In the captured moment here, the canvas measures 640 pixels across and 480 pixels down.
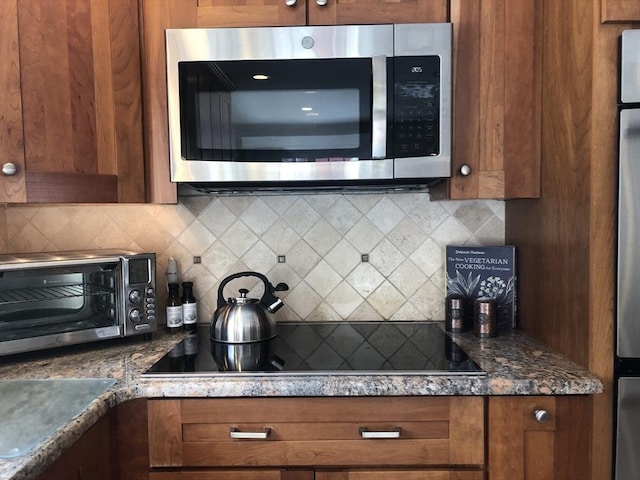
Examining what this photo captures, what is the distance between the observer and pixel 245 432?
3.83 feet

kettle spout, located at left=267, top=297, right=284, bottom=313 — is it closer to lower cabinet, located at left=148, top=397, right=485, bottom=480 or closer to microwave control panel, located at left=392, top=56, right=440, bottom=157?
lower cabinet, located at left=148, top=397, right=485, bottom=480

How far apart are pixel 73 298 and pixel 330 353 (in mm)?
785

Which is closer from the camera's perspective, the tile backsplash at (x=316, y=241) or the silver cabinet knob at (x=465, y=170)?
the silver cabinet knob at (x=465, y=170)

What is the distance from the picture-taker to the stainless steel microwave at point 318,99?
1331 mm

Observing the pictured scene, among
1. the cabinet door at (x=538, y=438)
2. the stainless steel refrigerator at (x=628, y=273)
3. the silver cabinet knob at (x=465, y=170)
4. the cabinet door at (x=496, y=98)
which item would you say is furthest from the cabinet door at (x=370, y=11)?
the cabinet door at (x=538, y=438)

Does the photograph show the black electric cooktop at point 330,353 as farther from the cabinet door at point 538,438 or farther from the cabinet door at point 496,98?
A: the cabinet door at point 496,98

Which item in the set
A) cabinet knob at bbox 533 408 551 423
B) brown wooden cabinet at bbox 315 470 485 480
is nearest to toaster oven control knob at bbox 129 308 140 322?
brown wooden cabinet at bbox 315 470 485 480

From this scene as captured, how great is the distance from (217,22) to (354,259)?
891mm

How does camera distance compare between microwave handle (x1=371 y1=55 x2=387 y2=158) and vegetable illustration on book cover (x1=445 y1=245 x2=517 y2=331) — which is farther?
vegetable illustration on book cover (x1=445 y1=245 x2=517 y2=331)

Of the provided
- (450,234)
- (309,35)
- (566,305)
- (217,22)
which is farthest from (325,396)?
(217,22)

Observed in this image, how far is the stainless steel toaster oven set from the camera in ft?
4.33

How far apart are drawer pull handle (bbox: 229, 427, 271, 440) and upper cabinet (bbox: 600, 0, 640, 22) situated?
4.06ft

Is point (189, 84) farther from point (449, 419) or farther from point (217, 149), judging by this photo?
point (449, 419)

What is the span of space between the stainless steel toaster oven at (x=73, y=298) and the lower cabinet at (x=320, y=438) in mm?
365
